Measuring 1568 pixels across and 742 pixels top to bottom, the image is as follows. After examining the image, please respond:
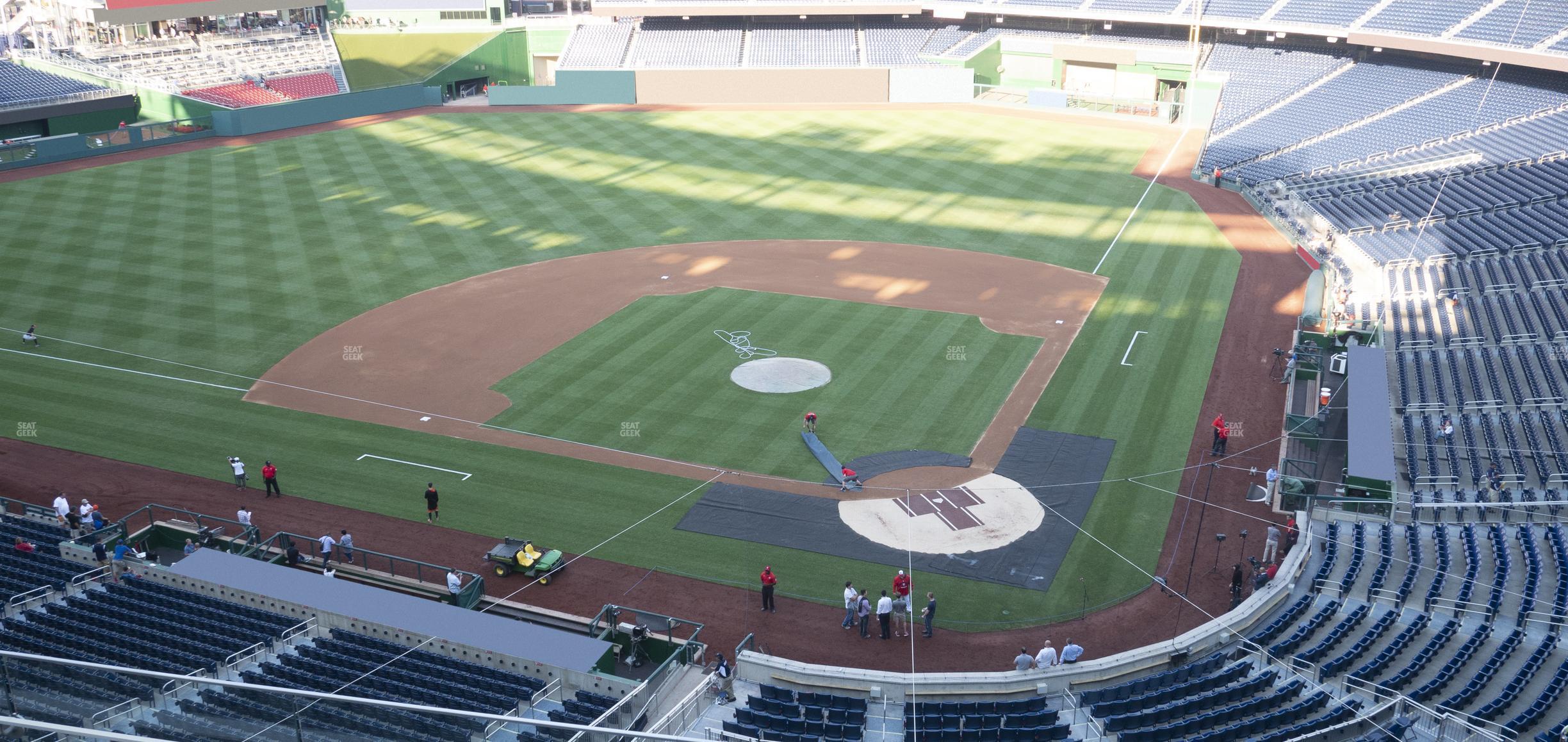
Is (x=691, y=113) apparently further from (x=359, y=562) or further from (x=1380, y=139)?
(x=359, y=562)

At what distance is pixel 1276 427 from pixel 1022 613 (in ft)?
35.3

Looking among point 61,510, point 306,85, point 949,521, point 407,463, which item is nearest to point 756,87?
point 306,85

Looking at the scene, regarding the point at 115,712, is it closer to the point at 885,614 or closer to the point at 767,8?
the point at 885,614

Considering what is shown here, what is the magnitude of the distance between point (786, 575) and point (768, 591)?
1.14 meters

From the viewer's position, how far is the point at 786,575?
21.9m

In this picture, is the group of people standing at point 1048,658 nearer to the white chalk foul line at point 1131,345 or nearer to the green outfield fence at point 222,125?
the white chalk foul line at point 1131,345

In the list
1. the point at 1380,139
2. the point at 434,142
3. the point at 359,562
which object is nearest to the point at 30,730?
the point at 359,562

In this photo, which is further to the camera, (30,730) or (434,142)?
(434,142)

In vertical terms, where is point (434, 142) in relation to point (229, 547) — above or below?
above

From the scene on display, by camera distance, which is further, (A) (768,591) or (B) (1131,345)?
(B) (1131,345)

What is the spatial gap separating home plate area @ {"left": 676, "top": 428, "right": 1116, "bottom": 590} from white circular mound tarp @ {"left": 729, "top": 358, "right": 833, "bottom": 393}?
519 centimetres

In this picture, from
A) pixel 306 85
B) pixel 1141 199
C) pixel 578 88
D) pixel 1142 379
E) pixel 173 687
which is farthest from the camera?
pixel 306 85

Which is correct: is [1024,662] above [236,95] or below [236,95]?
below

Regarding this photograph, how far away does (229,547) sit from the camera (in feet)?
73.8
